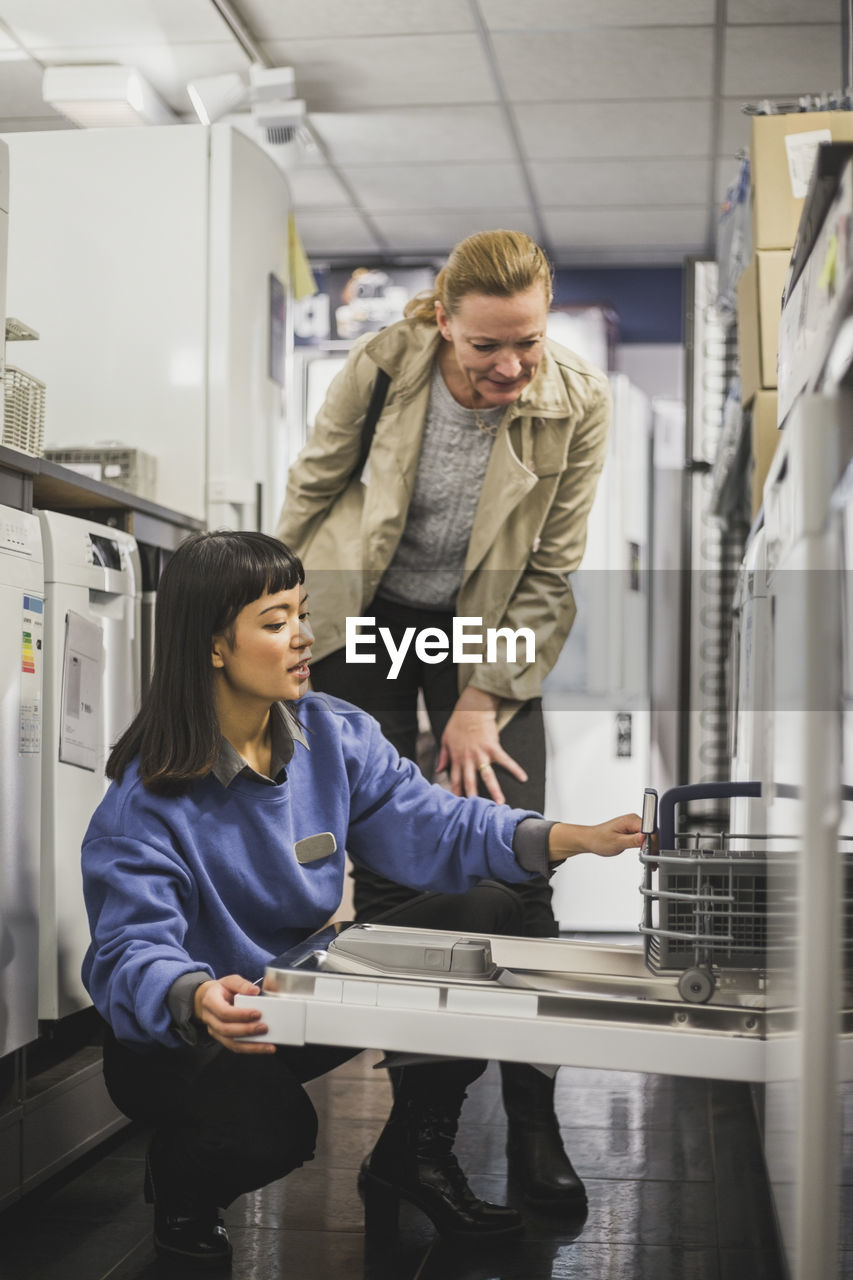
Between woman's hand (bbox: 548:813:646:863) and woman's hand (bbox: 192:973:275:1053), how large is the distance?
48 centimetres

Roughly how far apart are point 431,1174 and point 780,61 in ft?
12.0

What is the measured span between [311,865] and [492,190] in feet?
14.1

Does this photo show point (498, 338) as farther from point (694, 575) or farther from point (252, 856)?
point (694, 575)

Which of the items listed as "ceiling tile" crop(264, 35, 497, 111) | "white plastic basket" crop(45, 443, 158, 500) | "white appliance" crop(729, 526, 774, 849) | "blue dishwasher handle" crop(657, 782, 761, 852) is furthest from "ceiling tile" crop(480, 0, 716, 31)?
"blue dishwasher handle" crop(657, 782, 761, 852)

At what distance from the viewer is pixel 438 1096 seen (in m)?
1.96

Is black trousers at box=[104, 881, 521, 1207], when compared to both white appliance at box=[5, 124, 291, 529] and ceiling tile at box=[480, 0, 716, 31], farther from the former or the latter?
ceiling tile at box=[480, 0, 716, 31]

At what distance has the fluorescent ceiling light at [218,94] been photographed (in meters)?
4.46

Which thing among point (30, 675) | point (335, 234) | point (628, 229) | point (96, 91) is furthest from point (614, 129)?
point (30, 675)

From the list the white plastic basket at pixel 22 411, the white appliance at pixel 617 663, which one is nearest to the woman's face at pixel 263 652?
the white plastic basket at pixel 22 411

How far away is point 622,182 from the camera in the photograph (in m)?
5.44

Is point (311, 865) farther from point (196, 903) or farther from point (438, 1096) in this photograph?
point (438, 1096)

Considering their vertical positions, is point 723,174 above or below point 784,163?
above

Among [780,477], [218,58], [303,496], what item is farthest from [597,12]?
[780,477]

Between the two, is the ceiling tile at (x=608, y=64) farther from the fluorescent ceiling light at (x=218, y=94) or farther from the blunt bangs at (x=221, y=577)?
the blunt bangs at (x=221, y=577)
